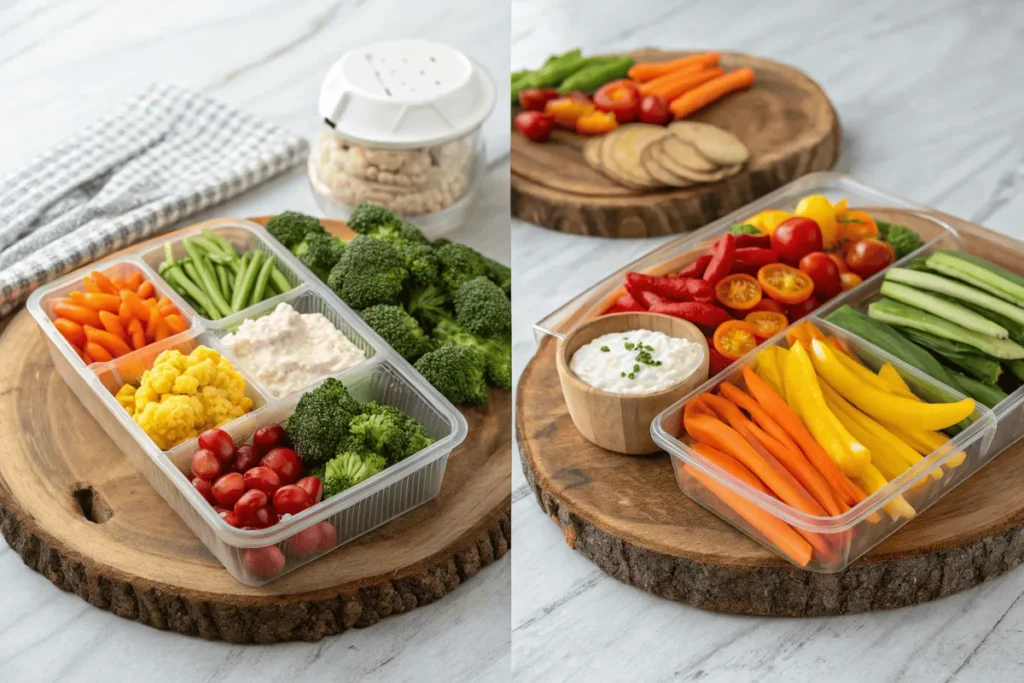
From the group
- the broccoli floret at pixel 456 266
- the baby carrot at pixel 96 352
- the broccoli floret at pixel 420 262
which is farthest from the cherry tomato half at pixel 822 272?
the baby carrot at pixel 96 352

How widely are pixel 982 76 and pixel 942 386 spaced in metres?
2.75

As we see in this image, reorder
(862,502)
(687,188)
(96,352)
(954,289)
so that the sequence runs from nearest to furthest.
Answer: (862,502) → (96,352) → (954,289) → (687,188)

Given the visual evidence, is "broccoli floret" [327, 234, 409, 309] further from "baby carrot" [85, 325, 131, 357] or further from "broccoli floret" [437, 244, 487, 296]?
"baby carrot" [85, 325, 131, 357]

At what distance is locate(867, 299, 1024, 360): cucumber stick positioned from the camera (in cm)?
372

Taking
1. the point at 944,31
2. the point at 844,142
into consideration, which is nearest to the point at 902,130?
the point at 844,142

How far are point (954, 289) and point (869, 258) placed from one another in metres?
0.35

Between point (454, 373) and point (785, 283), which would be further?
point (785, 283)

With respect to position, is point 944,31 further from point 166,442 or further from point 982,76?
point 166,442

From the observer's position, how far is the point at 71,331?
3.82 metres

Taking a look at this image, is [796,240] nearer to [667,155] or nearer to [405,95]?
[667,155]

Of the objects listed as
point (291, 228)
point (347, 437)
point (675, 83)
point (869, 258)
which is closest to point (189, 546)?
point (347, 437)

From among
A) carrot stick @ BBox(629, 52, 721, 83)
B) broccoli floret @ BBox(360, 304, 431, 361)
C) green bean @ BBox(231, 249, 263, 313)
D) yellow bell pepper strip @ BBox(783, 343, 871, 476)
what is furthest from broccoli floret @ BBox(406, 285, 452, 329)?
carrot stick @ BBox(629, 52, 721, 83)

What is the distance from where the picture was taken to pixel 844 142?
5426 millimetres

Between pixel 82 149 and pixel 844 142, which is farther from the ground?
pixel 82 149
